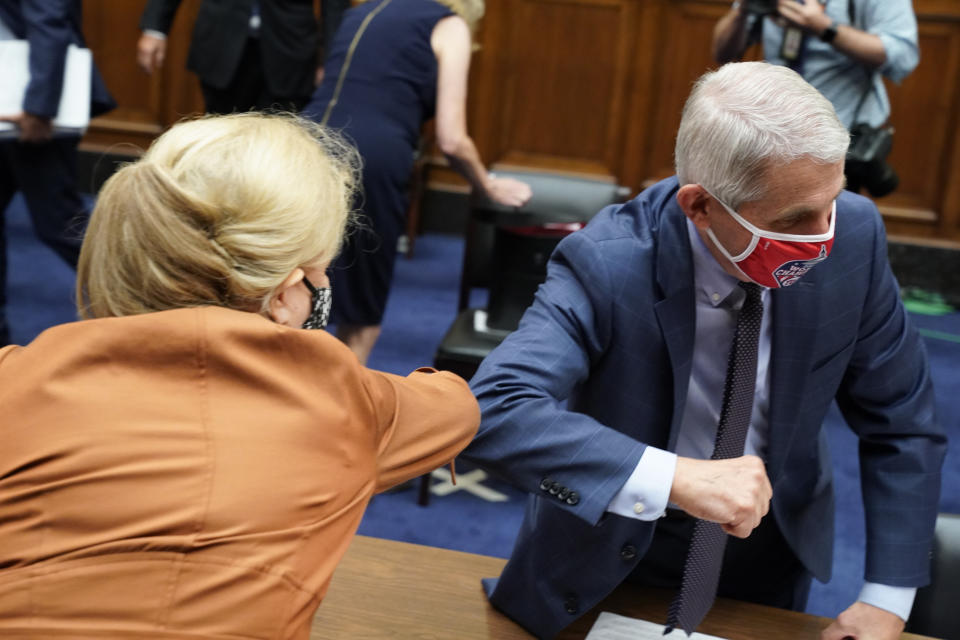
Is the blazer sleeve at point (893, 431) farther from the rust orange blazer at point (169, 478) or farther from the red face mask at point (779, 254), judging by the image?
the rust orange blazer at point (169, 478)

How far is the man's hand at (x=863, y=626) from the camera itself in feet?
4.23

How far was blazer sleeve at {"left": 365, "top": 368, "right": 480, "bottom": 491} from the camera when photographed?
1.01 meters

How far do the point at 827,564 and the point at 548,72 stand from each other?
4.31 meters

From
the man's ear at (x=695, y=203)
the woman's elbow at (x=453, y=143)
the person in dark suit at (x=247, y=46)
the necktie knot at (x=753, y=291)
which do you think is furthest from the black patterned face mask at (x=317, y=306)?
the person in dark suit at (x=247, y=46)

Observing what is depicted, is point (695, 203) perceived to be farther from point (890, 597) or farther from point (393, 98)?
point (393, 98)

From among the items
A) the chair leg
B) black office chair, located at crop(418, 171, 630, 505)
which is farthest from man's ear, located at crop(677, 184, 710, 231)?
the chair leg

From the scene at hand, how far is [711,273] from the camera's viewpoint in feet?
4.69

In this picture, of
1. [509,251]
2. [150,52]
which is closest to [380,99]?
[509,251]

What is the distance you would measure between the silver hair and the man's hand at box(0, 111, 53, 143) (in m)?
2.41

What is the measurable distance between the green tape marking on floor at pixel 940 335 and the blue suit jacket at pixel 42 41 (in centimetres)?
379

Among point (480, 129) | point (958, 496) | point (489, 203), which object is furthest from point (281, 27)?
point (958, 496)

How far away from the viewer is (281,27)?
3953mm

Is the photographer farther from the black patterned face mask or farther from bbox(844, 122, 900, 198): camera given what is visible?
the black patterned face mask

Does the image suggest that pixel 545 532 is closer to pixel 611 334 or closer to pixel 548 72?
pixel 611 334
